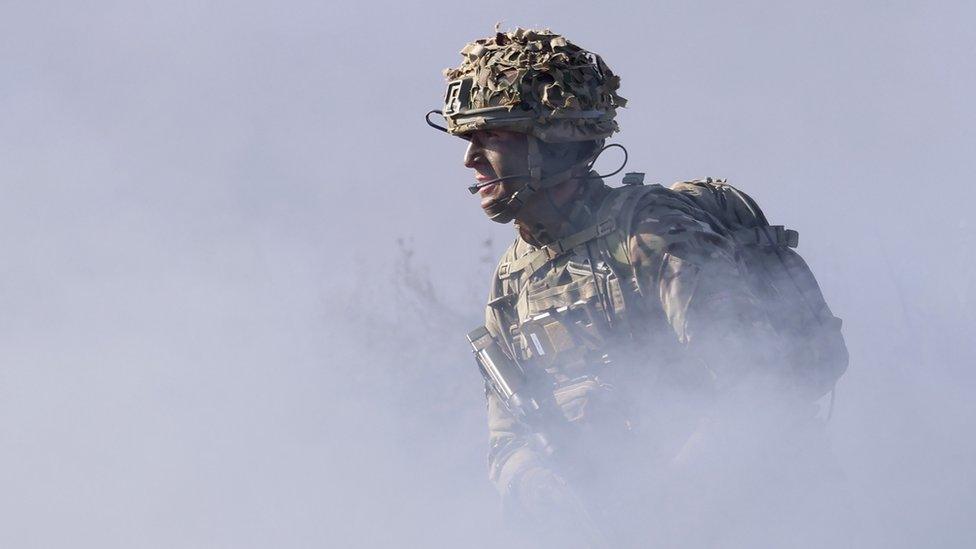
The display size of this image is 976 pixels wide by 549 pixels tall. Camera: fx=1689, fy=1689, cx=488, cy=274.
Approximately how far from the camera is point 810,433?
992cm

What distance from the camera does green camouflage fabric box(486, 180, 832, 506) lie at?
30.8 feet

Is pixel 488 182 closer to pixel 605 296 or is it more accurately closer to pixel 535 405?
pixel 605 296

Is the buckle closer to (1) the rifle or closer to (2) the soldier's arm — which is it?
(2) the soldier's arm

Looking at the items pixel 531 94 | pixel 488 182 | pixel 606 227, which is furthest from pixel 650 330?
pixel 531 94

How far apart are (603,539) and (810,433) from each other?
1375 millimetres

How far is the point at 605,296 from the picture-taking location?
9.84m

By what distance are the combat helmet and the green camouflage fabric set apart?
1.34 feet

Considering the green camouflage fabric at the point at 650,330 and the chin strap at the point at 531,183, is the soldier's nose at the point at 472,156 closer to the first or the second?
the chin strap at the point at 531,183

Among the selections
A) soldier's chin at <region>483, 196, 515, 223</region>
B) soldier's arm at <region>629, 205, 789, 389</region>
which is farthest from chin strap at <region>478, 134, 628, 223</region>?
soldier's arm at <region>629, 205, 789, 389</region>

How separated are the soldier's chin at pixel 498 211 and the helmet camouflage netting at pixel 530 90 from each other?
0.46m

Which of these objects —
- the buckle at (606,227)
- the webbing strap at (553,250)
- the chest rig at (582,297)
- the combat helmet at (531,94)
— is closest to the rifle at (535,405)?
the chest rig at (582,297)

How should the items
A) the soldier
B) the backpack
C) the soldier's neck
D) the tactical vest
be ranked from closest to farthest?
the soldier, the tactical vest, the backpack, the soldier's neck

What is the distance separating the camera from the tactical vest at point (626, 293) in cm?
980

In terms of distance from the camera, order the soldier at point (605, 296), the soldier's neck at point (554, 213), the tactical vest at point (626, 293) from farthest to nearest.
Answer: the soldier's neck at point (554, 213) < the tactical vest at point (626, 293) < the soldier at point (605, 296)
